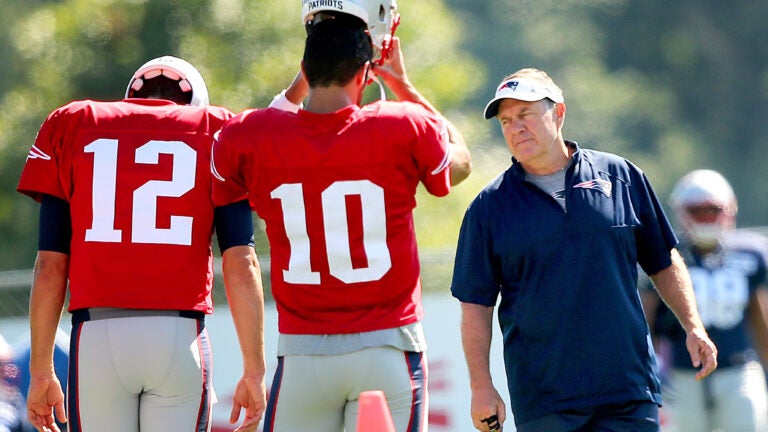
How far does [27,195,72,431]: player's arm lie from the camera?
496 cm

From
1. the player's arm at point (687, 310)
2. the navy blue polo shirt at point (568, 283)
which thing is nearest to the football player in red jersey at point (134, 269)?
the navy blue polo shirt at point (568, 283)

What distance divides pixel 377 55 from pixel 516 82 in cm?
54

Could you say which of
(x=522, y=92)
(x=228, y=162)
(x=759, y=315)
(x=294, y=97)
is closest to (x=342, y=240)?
(x=228, y=162)

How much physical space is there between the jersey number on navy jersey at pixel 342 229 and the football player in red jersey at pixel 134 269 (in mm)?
481

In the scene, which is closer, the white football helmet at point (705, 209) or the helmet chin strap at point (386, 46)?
the helmet chin strap at point (386, 46)

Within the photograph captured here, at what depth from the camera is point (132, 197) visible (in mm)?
4906

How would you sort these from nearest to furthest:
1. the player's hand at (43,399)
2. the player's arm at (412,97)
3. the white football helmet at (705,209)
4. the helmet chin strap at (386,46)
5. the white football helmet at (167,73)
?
the player's arm at (412,97) → the helmet chin strap at (386,46) → the player's hand at (43,399) → the white football helmet at (167,73) → the white football helmet at (705,209)

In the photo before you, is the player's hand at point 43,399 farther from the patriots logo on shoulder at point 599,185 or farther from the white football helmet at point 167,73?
the patriots logo on shoulder at point 599,185

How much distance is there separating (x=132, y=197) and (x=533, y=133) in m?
1.49

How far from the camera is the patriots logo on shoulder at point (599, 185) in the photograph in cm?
493

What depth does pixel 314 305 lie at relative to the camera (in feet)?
14.9

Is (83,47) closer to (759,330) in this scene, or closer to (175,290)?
(759,330)

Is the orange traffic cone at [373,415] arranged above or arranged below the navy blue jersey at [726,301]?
below

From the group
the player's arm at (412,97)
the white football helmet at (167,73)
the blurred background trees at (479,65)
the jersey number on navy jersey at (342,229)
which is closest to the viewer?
the jersey number on navy jersey at (342,229)
